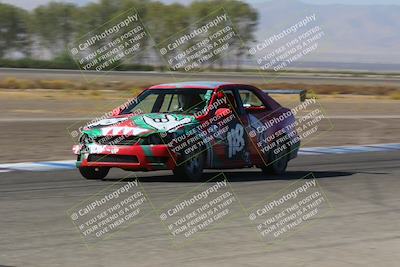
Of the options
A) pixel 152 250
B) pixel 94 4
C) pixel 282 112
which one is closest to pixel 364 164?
pixel 282 112

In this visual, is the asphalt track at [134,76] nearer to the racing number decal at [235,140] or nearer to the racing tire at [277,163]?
the racing tire at [277,163]

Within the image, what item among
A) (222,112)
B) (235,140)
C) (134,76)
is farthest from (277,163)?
(134,76)

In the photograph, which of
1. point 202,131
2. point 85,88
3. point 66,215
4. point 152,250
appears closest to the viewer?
point 152,250

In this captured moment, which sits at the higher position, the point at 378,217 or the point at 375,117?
the point at 378,217

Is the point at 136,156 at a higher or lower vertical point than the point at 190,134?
higher

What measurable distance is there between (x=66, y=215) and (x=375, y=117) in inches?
960

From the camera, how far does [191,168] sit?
11.9m

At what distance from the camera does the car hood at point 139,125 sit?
11625 millimetres

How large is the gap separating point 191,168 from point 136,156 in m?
0.80

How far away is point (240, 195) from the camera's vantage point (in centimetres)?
1108

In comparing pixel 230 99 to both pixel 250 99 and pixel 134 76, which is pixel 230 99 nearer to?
pixel 250 99

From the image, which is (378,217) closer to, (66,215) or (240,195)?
(240,195)

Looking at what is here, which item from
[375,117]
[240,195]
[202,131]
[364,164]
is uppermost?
[202,131]

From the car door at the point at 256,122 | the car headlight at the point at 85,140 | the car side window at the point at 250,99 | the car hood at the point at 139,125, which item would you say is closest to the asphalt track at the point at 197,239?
the car door at the point at 256,122
